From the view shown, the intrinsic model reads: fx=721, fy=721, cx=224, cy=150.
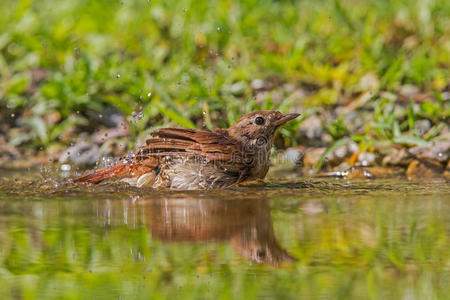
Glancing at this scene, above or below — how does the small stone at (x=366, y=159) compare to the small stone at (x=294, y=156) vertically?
below

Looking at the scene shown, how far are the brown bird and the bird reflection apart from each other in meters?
0.45

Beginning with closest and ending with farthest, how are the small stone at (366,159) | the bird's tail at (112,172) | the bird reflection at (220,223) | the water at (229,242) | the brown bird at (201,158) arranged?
the water at (229,242)
the bird reflection at (220,223)
the brown bird at (201,158)
the bird's tail at (112,172)
the small stone at (366,159)

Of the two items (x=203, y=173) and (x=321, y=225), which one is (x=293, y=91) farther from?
(x=321, y=225)

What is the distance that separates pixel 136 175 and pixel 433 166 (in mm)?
2599

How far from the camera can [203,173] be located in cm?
541

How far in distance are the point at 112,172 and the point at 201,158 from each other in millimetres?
783

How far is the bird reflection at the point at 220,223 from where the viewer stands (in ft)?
11.0

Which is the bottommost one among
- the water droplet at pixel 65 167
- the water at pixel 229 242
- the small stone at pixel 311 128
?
the water at pixel 229 242

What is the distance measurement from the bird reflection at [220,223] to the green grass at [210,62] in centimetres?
214

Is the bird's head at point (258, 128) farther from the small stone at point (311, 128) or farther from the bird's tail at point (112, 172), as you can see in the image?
the small stone at point (311, 128)

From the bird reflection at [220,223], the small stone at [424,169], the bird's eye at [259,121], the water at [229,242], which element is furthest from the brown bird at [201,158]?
the small stone at [424,169]

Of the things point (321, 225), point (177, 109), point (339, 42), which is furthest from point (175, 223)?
point (339, 42)

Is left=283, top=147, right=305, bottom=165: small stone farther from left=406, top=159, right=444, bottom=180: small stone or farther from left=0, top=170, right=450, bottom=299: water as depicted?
left=0, top=170, right=450, bottom=299: water

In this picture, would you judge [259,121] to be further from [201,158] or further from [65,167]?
[65,167]
